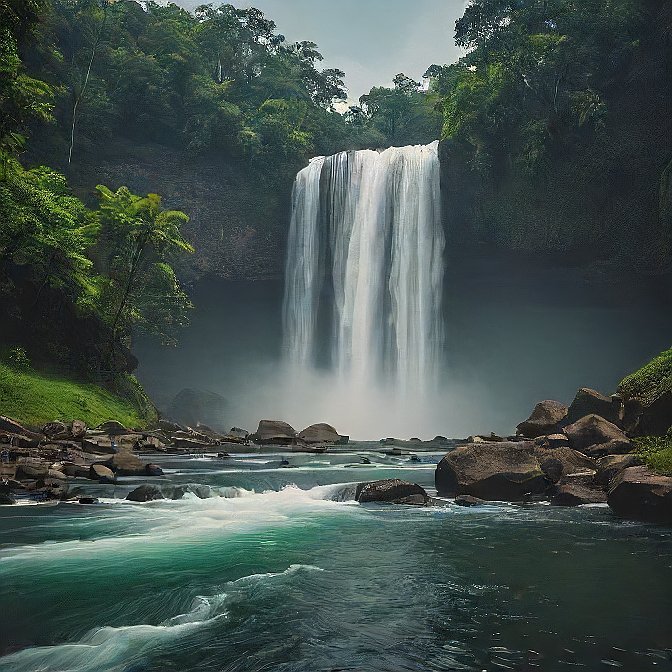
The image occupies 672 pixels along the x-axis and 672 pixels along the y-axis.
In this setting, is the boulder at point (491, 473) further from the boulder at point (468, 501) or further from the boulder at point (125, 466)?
the boulder at point (125, 466)

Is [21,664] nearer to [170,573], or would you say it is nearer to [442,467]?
[170,573]

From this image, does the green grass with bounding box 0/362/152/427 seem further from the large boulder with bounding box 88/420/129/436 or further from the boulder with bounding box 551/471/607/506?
the boulder with bounding box 551/471/607/506

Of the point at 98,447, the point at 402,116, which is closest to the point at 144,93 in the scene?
the point at 402,116

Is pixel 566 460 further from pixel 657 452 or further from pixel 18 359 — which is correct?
pixel 18 359

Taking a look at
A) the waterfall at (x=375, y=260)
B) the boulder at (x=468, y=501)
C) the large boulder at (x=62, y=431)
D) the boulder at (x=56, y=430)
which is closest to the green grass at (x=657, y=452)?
the boulder at (x=468, y=501)

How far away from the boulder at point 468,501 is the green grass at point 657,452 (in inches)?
108

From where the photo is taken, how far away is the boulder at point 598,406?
15773 millimetres

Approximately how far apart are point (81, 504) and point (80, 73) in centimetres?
3504

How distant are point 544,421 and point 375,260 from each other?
17935mm

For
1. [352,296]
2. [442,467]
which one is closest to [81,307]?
[352,296]

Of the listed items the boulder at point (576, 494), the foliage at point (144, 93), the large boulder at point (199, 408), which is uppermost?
the foliage at point (144, 93)

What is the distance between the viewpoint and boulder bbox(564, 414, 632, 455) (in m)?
13.4

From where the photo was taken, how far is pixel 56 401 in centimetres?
2006

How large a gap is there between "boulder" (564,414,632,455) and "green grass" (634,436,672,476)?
0.53 metres
